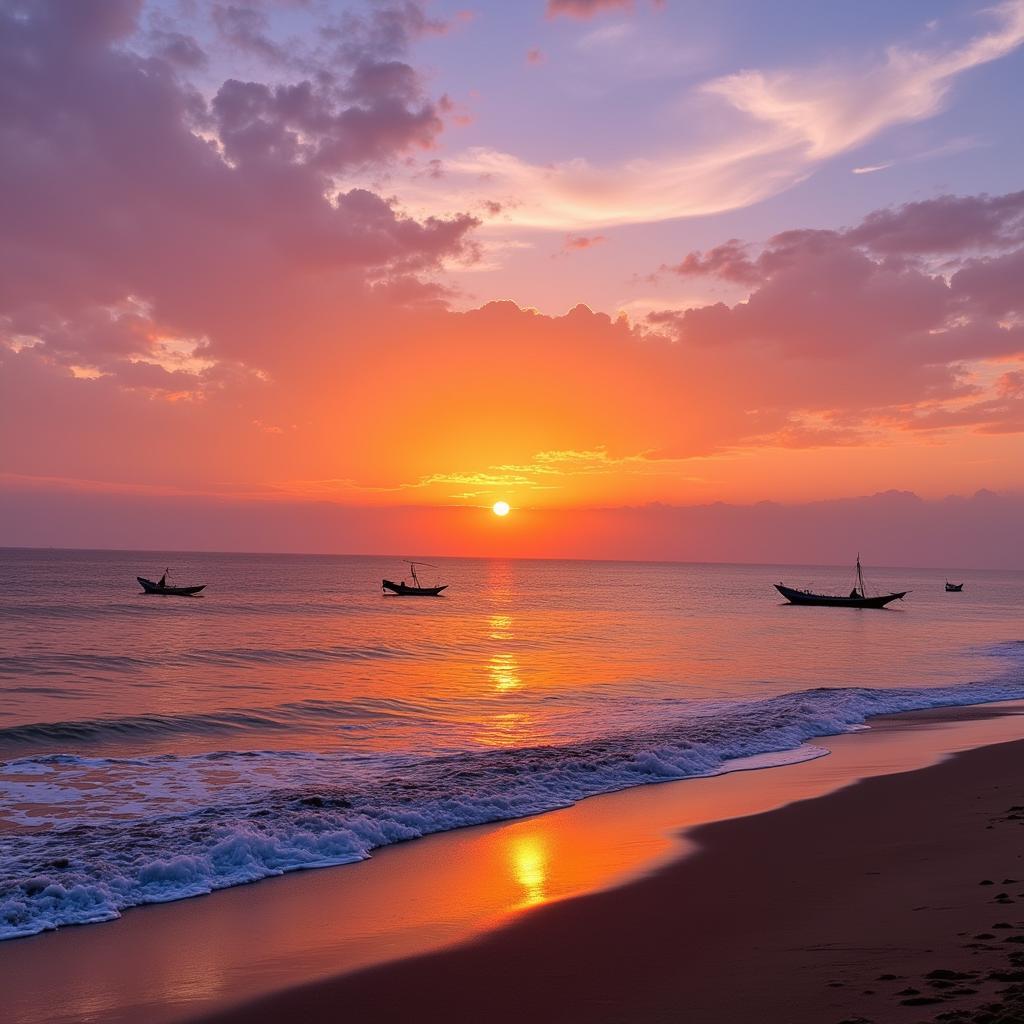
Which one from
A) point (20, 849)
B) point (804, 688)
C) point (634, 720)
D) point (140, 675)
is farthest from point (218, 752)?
point (804, 688)

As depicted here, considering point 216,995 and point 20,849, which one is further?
point 20,849

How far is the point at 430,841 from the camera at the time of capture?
13250 millimetres

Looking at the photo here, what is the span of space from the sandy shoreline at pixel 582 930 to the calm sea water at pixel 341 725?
107 cm

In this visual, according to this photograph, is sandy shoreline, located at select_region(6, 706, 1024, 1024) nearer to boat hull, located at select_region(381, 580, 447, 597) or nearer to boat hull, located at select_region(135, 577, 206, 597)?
boat hull, located at select_region(135, 577, 206, 597)

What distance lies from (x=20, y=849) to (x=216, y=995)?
5.74 meters

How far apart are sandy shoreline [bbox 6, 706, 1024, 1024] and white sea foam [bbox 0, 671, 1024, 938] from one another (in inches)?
22.8

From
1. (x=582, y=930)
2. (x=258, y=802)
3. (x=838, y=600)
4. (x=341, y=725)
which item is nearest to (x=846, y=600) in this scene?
(x=838, y=600)

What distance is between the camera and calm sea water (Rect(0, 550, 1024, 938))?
12227 mm

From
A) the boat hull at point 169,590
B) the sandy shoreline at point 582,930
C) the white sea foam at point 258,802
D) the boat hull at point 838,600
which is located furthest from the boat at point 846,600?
the sandy shoreline at point 582,930

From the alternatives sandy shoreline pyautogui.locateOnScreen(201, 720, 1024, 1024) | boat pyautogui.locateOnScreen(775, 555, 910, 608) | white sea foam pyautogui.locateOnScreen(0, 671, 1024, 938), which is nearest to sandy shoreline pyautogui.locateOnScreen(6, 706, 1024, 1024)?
sandy shoreline pyautogui.locateOnScreen(201, 720, 1024, 1024)

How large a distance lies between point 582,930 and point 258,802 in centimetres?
736

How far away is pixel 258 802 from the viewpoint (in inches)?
582

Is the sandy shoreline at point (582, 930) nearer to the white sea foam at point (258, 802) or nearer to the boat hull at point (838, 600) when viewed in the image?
the white sea foam at point (258, 802)

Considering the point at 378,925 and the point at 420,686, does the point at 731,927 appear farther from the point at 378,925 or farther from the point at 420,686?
the point at 420,686
